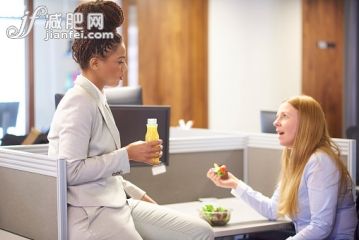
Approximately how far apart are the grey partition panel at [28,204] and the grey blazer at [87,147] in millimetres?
108

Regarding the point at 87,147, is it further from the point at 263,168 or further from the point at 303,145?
the point at 263,168

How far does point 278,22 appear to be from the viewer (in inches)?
272

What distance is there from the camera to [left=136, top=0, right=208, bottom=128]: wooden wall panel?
618 cm

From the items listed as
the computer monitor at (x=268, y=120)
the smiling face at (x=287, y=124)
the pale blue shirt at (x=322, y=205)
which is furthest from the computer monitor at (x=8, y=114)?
the pale blue shirt at (x=322, y=205)

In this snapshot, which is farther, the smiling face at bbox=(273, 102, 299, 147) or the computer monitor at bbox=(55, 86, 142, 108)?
the computer monitor at bbox=(55, 86, 142, 108)

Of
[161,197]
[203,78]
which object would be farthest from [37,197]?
[203,78]

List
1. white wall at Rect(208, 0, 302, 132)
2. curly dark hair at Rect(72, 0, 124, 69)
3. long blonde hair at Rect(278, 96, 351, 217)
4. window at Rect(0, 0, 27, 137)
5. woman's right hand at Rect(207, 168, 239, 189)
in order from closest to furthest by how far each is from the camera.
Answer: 1. curly dark hair at Rect(72, 0, 124, 69)
2. long blonde hair at Rect(278, 96, 351, 217)
3. woman's right hand at Rect(207, 168, 239, 189)
4. window at Rect(0, 0, 27, 137)
5. white wall at Rect(208, 0, 302, 132)

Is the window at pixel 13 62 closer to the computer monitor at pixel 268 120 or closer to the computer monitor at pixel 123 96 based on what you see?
the computer monitor at pixel 123 96

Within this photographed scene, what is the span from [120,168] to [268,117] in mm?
1750

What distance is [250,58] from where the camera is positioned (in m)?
6.79

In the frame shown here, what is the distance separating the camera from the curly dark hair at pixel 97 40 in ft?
7.30

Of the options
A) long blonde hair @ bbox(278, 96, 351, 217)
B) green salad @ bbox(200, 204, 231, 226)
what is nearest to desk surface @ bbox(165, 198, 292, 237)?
green salad @ bbox(200, 204, 231, 226)

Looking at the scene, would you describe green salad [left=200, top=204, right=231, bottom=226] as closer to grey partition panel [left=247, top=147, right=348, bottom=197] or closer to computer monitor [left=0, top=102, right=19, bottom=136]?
grey partition panel [left=247, top=147, right=348, bottom=197]

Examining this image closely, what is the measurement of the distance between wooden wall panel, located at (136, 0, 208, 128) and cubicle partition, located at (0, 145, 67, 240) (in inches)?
146
